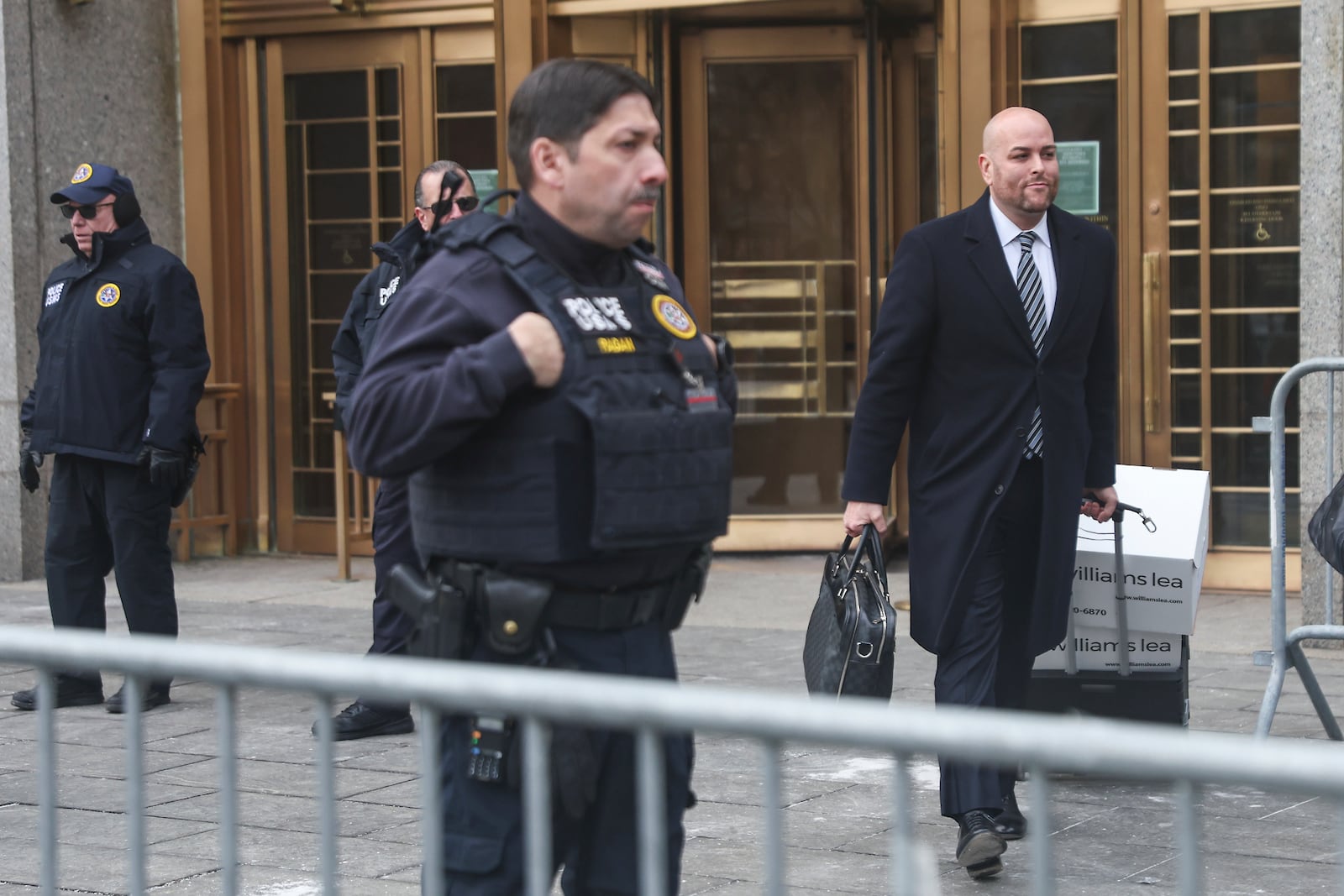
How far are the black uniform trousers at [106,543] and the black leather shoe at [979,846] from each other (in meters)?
3.34

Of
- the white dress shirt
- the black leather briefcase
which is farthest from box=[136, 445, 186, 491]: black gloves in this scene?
the white dress shirt

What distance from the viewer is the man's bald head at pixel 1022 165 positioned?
475cm

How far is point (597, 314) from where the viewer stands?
3.07 m

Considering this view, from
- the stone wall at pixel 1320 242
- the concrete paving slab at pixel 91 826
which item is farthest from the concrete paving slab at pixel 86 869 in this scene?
the stone wall at pixel 1320 242

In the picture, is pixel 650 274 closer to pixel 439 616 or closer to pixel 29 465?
pixel 439 616

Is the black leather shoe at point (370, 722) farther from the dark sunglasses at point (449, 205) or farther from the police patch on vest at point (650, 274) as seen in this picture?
the police patch on vest at point (650, 274)

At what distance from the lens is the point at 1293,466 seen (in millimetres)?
8781

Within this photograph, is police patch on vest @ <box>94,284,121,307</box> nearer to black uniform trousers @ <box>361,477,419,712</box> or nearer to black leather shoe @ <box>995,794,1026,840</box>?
black uniform trousers @ <box>361,477,419,712</box>

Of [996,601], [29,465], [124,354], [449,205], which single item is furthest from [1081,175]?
[29,465]

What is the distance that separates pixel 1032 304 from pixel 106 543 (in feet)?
12.0

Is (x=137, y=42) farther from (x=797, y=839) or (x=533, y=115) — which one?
(x=533, y=115)

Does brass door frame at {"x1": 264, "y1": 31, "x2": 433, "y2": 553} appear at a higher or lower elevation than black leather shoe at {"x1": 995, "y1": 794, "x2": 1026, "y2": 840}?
higher

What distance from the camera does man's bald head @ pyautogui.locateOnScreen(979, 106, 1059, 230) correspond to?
15.6ft

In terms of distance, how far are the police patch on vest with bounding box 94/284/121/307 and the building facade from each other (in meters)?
3.48
